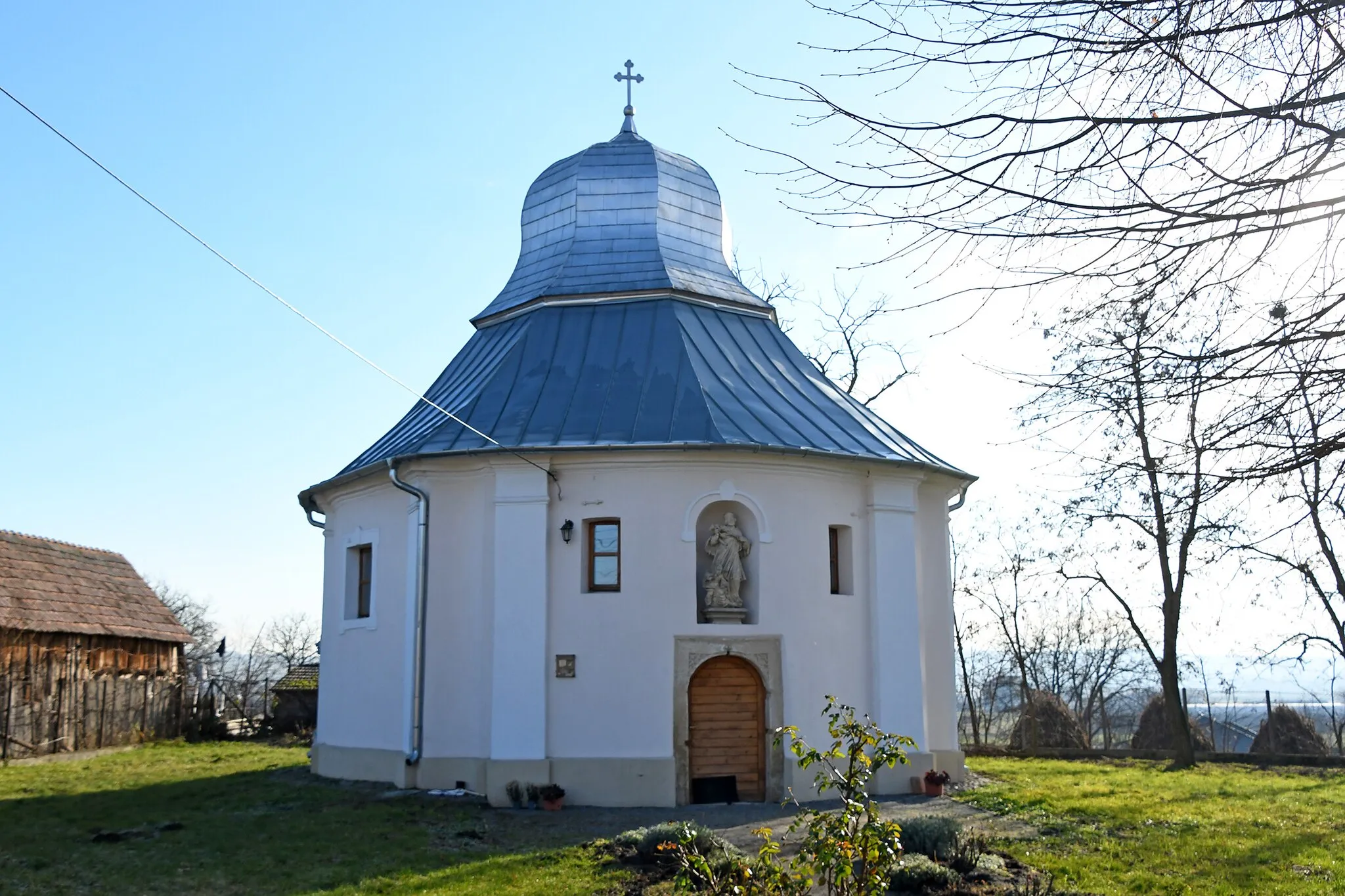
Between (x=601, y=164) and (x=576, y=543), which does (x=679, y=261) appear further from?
(x=576, y=543)

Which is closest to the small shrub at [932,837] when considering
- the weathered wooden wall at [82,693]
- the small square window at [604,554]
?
the small square window at [604,554]

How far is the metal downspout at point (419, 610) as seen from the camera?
16.4 m

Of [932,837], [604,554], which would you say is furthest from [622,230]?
[932,837]

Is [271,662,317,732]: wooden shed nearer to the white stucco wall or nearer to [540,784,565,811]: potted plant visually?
the white stucco wall

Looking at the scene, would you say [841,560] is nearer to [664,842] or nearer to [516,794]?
[516,794]

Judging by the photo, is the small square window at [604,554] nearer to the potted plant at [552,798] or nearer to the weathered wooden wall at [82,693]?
the potted plant at [552,798]

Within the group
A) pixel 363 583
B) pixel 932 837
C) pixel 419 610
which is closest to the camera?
pixel 932 837

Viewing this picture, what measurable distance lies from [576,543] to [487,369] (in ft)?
13.1

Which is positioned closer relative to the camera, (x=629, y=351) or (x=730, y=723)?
(x=730, y=723)

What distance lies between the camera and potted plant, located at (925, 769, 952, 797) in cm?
1653

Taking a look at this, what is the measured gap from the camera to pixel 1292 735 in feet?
77.7

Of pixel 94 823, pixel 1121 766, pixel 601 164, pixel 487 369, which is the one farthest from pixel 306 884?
pixel 1121 766

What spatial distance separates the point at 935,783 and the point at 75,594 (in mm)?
20068

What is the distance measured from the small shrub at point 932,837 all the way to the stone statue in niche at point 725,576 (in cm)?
490
